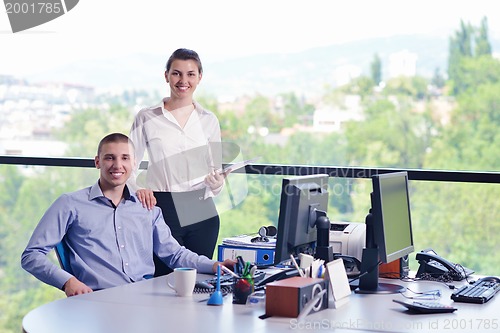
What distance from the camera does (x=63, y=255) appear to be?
2.80m

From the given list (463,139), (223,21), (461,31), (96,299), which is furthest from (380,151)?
(96,299)

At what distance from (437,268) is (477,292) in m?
0.39

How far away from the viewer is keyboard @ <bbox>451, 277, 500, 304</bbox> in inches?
94.7

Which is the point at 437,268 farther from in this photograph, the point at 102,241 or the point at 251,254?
the point at 102,241

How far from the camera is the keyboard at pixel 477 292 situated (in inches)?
94.7

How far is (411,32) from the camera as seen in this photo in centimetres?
1694

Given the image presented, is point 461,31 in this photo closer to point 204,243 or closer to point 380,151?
point 380,151

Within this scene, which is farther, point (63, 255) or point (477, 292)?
point (63, 255)

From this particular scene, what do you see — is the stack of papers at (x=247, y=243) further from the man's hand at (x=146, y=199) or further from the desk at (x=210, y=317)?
the desk at (x=210, y=317)

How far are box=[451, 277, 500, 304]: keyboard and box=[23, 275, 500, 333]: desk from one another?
0.03m

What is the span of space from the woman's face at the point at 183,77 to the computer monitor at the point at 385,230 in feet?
3.62

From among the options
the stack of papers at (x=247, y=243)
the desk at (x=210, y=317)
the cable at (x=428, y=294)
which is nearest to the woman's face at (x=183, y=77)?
the stack of papers at (x=247, y=243)

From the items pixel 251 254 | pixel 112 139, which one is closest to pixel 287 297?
pixel 251 254

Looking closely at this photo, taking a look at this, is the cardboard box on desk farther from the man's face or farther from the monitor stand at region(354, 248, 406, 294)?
the man's face
